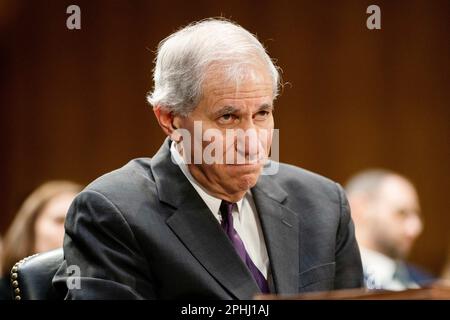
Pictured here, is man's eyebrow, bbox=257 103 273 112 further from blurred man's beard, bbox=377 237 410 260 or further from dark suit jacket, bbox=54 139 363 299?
blurred man's beard, bbox=377 237 410 260

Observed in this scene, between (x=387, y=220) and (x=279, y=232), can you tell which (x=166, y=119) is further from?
(x=387, y=220)

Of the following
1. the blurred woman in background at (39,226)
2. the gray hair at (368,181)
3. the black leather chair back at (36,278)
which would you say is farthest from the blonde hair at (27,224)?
the gray hair at (368,181)

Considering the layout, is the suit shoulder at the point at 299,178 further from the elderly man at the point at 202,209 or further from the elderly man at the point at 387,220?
the elderly man at the point at 387,220

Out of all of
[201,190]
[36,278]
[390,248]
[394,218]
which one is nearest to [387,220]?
[394,218]

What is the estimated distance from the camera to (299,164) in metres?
4.23

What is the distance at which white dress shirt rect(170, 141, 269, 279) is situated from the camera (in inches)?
79.8

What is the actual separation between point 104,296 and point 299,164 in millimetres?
2540

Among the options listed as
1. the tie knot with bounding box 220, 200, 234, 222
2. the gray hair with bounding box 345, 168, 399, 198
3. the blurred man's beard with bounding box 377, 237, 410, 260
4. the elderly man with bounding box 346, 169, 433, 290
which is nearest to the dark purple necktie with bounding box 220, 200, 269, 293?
the tie knot with bounding box 220, 200, 234, 222

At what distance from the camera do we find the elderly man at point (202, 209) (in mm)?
1872

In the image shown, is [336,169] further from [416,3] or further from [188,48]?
[188,48]

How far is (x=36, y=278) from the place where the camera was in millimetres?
1972

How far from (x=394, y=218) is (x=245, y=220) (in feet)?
6.86

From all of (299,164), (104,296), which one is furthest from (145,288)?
(299,164)
